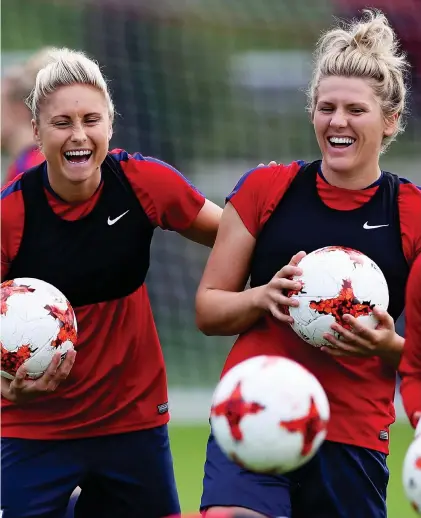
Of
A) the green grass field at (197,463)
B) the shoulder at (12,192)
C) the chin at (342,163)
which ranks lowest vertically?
the green grass field at (197,463)

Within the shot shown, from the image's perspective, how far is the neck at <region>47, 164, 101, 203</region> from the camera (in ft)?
16.2

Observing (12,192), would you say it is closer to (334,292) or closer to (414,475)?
(334,292)

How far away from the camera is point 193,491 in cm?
839

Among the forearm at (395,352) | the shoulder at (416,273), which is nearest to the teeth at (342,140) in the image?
the shoulder at (416,273)

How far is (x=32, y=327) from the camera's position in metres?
4.56

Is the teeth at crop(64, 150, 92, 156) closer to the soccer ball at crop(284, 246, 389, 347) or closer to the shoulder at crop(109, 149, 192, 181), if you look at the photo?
the shoulder at crop(109, 149, 192, 181)

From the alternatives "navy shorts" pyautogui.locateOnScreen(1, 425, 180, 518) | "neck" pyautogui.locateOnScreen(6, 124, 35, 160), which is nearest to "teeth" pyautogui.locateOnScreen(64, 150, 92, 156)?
"navy shorts" pyautogui.locateOnScreen(1, 425, 180, 518)

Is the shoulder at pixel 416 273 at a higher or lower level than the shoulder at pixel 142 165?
lower

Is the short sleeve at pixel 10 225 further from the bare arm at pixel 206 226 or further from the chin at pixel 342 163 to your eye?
the chin at pixel 342 163

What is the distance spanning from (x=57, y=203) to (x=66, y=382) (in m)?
0.76

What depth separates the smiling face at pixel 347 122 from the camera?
15.0 ft

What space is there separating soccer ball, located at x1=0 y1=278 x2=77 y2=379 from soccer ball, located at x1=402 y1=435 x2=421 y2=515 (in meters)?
1.52

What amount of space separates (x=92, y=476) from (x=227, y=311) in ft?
3.42

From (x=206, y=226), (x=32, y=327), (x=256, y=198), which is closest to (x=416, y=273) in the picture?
(x=256, y=198)
